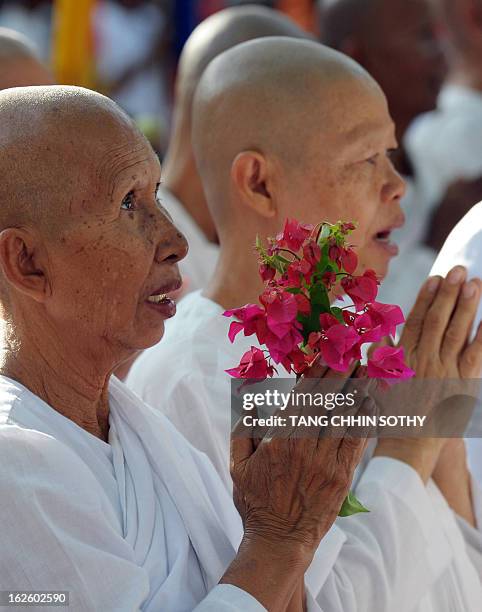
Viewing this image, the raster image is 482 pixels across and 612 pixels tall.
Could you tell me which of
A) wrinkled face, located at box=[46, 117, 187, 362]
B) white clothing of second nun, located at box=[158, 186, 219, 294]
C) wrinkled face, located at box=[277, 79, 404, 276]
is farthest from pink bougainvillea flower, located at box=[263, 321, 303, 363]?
white clothing of second nun, located at box=[158, 186, 219, 294]

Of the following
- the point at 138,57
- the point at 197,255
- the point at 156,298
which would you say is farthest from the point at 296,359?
the point at 138,57

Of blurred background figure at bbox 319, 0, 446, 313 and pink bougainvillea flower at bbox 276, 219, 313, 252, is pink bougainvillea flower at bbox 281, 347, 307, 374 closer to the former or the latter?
pink bougainvillea flower at bbox 276, 219, 313, 252

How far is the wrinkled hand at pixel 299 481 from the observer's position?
222 cm

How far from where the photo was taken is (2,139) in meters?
2.29

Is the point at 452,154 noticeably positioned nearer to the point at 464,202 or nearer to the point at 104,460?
the point at 464,202

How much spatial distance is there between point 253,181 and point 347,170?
0.25m

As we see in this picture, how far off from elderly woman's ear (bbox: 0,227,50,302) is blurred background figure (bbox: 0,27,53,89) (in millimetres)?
1796

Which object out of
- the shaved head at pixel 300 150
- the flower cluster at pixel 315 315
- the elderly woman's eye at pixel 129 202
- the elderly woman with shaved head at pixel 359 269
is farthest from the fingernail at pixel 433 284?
the elderly woman's eye at pixel 129 202

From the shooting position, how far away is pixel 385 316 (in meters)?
2.21

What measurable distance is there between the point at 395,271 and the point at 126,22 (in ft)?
13.1

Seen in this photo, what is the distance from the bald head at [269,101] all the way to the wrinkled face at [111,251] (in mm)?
859

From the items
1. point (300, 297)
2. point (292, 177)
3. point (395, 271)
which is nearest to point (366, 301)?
point (300, 297)

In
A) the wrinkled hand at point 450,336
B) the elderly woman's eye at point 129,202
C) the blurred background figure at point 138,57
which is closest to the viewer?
the elderly woman's eye at point 129,202

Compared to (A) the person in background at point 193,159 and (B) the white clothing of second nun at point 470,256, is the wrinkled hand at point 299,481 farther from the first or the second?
(A) the person in background at point 193,159
